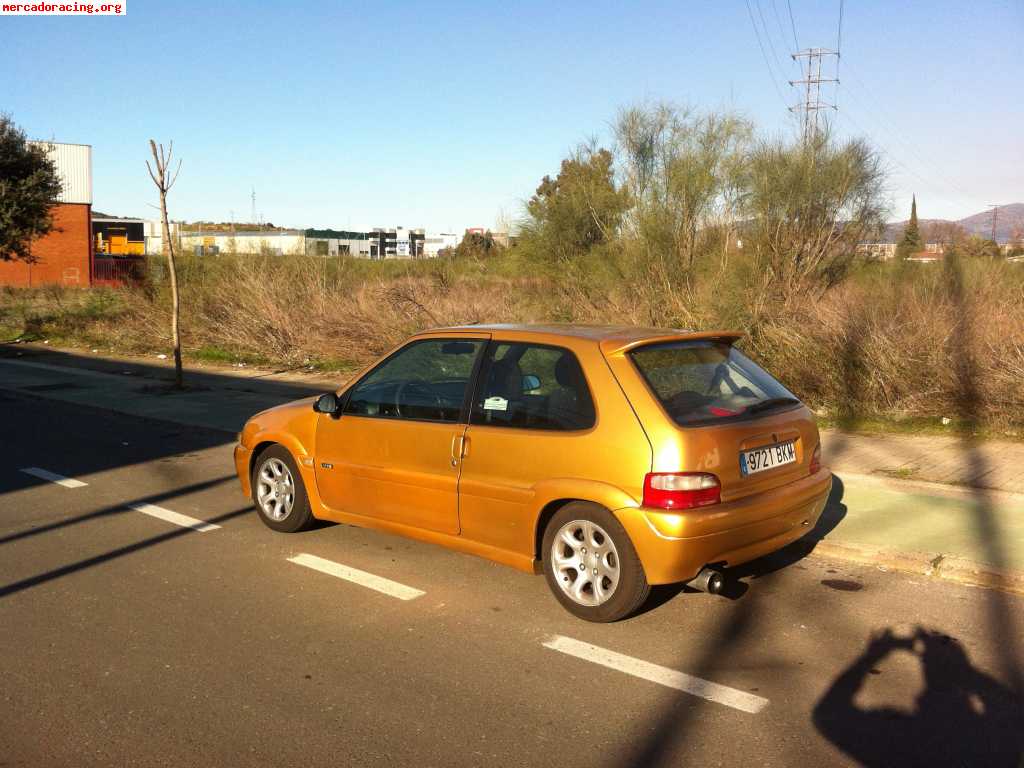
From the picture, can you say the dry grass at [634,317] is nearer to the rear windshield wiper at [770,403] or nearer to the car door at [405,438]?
the rear windshield wiper at [770,403]

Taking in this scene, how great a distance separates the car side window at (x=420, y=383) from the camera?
5820 mm

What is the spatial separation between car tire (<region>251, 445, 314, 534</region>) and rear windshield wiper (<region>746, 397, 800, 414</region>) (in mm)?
3137

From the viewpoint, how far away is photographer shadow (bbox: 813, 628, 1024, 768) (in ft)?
12.1

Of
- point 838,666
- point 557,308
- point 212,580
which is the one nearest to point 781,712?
point 838,666

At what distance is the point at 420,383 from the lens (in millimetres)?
6090

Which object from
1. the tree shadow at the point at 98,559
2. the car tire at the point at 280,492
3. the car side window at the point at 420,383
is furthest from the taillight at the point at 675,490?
the tree shadow at the point at 98,559

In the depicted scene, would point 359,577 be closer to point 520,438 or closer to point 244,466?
point 520,438

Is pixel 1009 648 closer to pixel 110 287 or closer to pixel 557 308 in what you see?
pixel 557 308

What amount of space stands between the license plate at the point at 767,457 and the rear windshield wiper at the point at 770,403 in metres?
0.22

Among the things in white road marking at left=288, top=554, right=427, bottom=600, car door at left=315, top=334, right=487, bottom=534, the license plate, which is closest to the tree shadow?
white road marking at left=288, top=554, right=427, bottom=600

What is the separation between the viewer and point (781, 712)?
4055 millimetres

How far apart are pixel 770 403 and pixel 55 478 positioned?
22.3 ft

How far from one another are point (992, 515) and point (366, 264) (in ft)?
71.7

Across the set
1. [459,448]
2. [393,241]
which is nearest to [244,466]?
[459,448]
